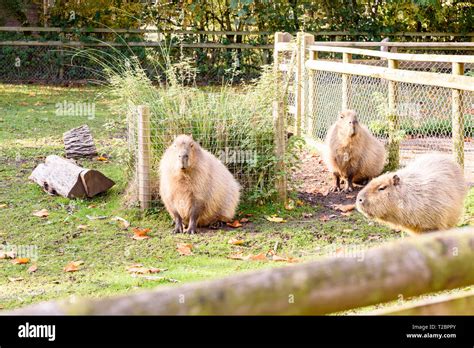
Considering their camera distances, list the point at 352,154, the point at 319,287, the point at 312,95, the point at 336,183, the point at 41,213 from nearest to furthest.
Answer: the point at 319,287
the point at 41,213
the point at 352,154
the point at 336,183
the point at 312,95

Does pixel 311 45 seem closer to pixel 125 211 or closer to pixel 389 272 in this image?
pixel 125 211

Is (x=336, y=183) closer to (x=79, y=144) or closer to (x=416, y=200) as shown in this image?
(x=416, y=200)

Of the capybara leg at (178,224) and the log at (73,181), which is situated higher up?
the log at (73,181)

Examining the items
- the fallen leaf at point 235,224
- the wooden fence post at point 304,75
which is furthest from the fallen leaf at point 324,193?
the wooden fence post at point 304,75

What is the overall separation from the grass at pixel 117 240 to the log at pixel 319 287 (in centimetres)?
356

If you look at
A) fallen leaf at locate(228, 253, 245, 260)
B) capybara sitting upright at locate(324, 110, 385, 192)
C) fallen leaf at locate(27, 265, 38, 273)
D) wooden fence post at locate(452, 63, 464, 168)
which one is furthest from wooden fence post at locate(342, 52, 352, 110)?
fallen leaf at locate(27, 265, 38, 273)

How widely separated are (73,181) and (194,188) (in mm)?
1792

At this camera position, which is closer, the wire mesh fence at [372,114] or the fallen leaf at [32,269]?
the fallen leaf at [32,269]

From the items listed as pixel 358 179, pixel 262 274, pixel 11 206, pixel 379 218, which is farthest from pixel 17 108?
pixel 262 274

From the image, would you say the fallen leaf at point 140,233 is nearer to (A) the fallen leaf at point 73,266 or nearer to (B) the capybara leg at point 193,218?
(B) the capybara leg at point 193,218

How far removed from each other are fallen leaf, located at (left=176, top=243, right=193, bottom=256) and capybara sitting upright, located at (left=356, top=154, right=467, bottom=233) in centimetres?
152

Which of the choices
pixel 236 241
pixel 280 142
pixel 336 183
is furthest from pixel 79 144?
pixel 236 241

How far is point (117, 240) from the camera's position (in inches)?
282

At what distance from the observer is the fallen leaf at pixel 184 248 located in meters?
6.71
